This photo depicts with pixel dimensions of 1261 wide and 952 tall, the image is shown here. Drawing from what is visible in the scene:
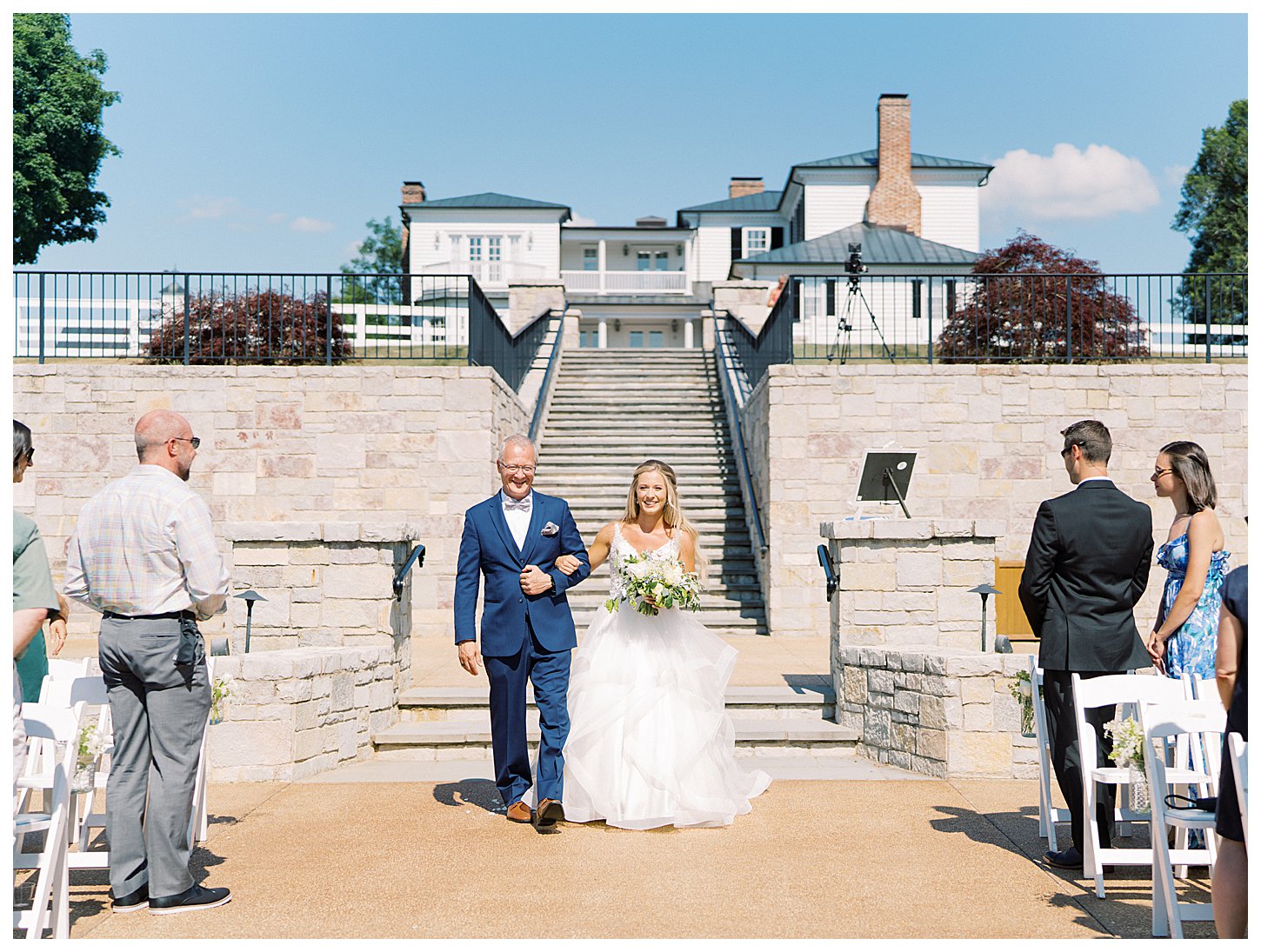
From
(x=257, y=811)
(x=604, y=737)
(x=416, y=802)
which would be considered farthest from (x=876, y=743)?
(x=257, y=811)

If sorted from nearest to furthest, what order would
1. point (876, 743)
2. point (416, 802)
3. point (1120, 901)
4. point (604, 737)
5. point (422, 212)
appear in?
point (1120, 901) < point (604, 737) < point (416, 802) < point (876, 743) < point (422, 212)

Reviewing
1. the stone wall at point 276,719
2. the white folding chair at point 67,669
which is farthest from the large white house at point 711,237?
the white folding chair at point 67,669

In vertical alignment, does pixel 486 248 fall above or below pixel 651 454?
above

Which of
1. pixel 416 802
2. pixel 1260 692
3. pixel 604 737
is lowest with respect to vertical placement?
pixel 416 802

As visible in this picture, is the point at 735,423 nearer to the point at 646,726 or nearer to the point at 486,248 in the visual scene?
the point at 646,726

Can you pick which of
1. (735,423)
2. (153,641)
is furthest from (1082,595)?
(735,423)

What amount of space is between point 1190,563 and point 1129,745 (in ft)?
3.94

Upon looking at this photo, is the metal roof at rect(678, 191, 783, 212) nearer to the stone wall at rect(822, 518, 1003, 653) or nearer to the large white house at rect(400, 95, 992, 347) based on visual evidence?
the large white house at rect(400, 95, 992, 347)

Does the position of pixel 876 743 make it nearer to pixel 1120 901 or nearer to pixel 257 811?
pixel 1120 901

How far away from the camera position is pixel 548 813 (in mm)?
5758

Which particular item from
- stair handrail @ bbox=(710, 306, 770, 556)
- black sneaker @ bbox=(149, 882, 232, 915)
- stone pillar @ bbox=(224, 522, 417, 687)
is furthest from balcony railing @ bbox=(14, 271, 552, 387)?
black sneaker @ bbox=(149, 882, 232, 915)

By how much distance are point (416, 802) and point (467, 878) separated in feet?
5.14

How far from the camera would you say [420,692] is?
8469 mm

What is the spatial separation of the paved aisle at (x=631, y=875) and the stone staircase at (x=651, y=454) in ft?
20.7
